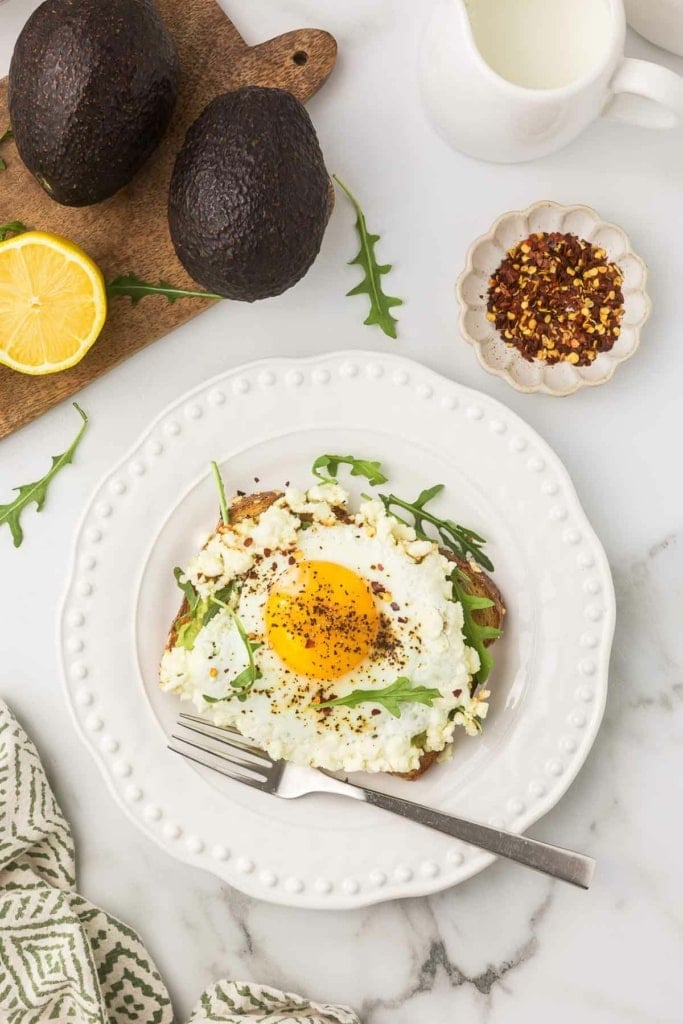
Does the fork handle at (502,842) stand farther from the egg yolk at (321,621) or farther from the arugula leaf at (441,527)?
the arugula leaf at (441,527)

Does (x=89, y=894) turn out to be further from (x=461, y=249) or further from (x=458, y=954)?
(x=461, y=249)

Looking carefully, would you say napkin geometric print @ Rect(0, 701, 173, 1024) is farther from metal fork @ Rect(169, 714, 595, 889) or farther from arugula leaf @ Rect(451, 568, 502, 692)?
arugula leaf @ Rect(451, 568, 502, 692)


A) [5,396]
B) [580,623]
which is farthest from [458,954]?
[5,396]

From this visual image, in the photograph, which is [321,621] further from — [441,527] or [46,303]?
[46,303]

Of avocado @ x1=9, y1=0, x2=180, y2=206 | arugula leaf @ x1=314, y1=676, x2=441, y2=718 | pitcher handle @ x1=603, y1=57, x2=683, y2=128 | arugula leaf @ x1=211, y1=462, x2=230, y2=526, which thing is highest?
avocado @ x1=9, y1=0, x2=180, y2=206

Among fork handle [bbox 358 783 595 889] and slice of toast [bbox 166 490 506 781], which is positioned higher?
slice of toast [bbox 166 490 506 781]

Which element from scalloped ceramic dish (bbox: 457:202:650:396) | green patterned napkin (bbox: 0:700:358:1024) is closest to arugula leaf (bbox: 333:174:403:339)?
scalloped ceramic dish (bbox: 457:202:650:396)

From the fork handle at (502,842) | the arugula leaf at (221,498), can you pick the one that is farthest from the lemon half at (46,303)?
the fork handle at (502,842)
